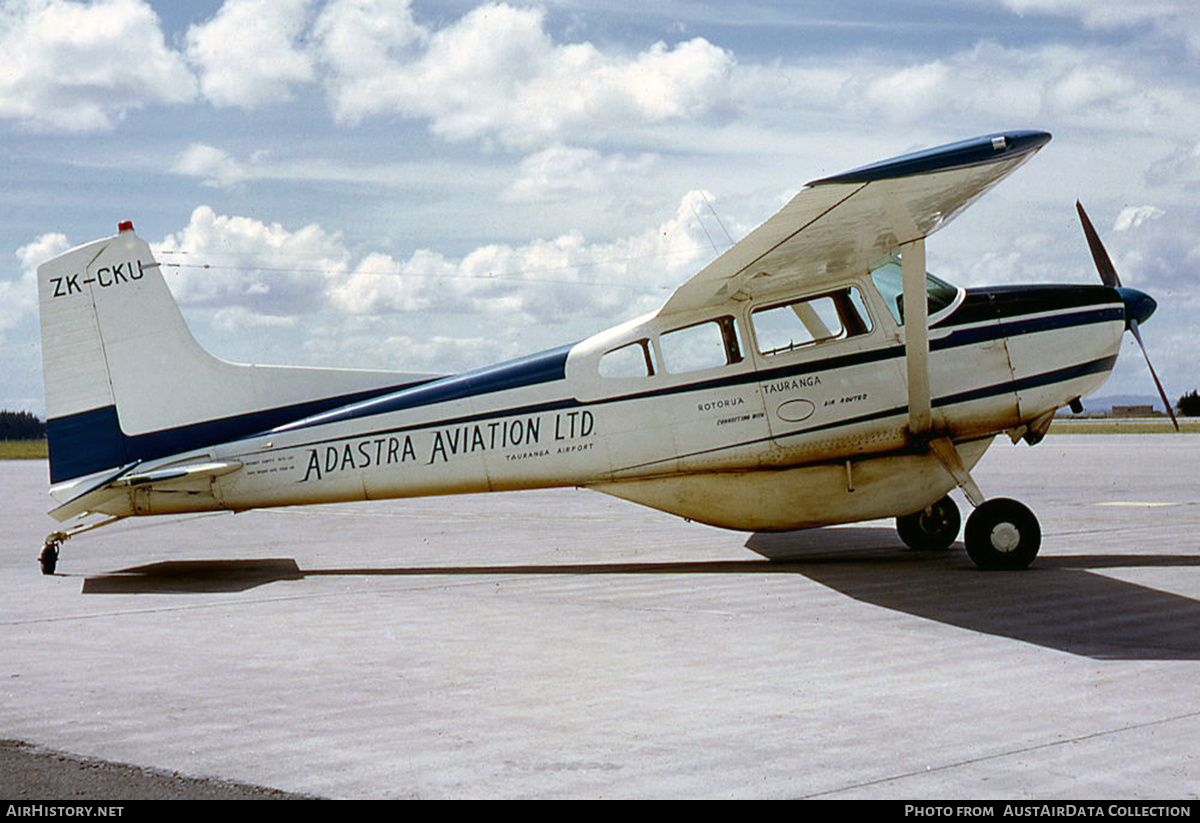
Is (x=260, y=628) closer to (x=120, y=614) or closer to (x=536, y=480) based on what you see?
(x=120, y=614)

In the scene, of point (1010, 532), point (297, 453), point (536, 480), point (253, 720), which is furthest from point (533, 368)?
point (253, 720)

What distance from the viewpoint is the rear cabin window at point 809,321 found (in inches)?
428

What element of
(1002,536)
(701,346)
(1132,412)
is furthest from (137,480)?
(1132,412)

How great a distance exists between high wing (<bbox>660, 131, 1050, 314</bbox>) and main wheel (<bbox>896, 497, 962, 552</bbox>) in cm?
300

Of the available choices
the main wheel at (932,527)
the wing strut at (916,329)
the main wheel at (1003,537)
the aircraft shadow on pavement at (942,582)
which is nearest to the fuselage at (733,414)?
the wing strut at (916,329)

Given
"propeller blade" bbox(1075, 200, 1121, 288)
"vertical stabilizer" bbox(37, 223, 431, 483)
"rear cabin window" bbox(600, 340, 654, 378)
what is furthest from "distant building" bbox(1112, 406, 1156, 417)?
"vertical stabilizer" bbox(37, 223, 431, 483)

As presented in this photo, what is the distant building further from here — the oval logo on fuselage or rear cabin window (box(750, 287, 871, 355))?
the oval logo on fuselage

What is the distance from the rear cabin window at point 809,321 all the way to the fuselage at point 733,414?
0.6 inches

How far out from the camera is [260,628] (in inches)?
318

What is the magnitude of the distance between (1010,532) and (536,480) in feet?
14.1

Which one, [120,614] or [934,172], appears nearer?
[934,172]

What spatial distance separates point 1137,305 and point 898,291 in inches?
93.6

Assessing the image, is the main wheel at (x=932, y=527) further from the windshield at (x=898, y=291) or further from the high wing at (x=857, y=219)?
the high wing at (x=857, y=219)

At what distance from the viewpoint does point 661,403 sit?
10.9m
